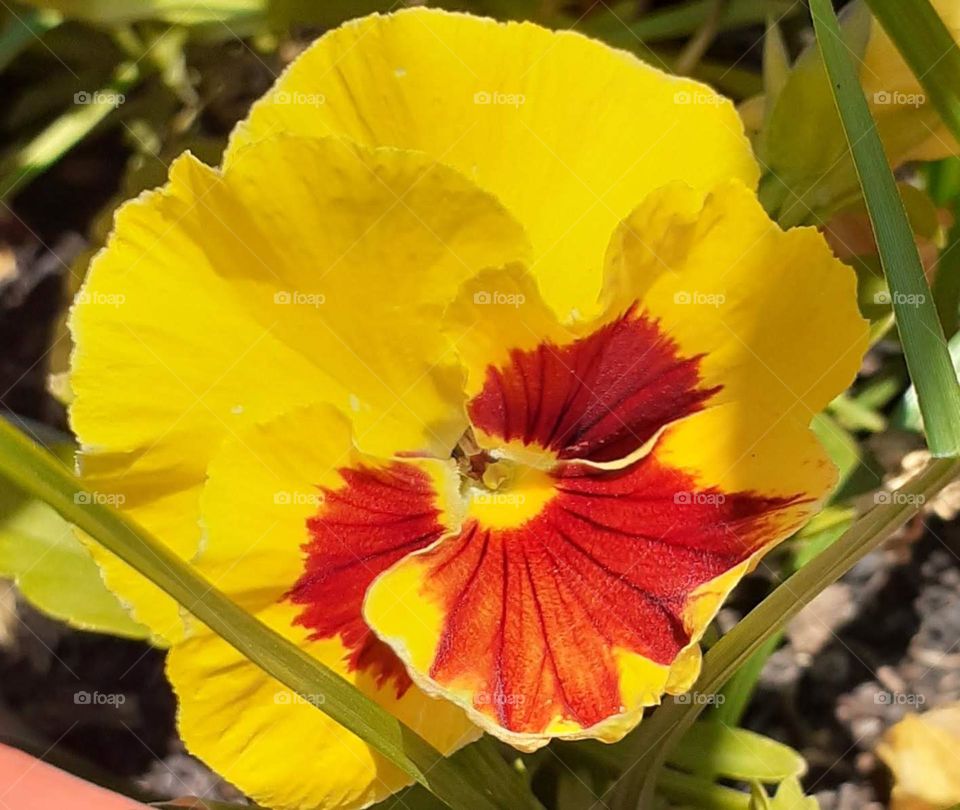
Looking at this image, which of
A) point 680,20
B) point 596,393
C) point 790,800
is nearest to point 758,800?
point 790,800

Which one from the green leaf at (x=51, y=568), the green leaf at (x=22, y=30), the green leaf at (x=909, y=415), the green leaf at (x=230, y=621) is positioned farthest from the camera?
the green leaf at (x=22, y=30)

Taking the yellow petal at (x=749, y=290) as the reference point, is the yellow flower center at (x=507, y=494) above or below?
below

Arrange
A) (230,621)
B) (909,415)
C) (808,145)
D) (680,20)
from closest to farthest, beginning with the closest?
1. (230,621)
2. (808,145)
3. (909,415)
4. (680,20)

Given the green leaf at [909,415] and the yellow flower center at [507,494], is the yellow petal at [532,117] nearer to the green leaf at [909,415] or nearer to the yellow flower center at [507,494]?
the yellow flower center at [507,494]

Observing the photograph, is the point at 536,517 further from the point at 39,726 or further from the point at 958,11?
the point at 39,726

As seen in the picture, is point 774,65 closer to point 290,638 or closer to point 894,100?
point 894,100

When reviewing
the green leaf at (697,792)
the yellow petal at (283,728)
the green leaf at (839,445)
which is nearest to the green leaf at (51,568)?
the yellow petal at (283,728)

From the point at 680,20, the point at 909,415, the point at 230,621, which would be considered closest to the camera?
the point at 230,621
